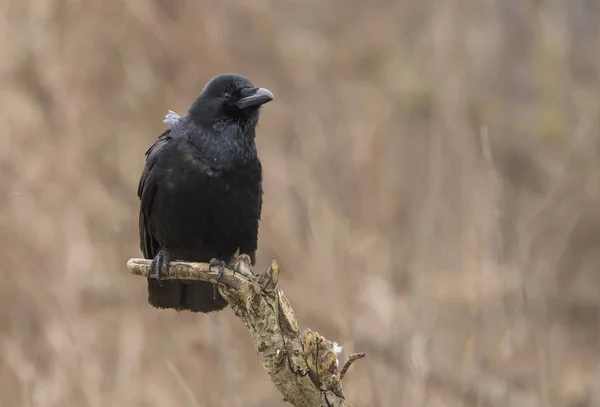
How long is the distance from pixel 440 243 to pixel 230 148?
479cm

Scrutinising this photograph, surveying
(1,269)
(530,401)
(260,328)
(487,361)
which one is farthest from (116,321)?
(260,328)

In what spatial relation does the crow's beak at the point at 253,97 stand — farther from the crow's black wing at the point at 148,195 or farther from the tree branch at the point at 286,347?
the tree branch at the point at 286,347

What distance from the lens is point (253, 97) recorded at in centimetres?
398

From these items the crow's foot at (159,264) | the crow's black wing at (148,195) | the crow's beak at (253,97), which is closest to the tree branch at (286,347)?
the crow's foot at (159,264)

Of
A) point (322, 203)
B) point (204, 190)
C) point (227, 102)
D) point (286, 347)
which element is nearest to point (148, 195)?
point (204, 190)

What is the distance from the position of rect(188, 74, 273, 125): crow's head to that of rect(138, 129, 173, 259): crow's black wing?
0.68 feet

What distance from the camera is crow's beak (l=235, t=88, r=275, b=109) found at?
396 cm

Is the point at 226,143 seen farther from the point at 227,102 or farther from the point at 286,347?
the point at 286,347

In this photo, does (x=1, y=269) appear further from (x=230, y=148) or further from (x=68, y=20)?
(x=230, y=148)

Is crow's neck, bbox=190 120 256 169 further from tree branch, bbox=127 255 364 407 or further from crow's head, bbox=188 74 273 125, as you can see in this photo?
tree branch, bbox=127 255 364 407

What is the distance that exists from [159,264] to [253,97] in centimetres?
90

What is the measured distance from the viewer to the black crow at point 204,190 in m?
3.82

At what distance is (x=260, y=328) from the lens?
3020mm

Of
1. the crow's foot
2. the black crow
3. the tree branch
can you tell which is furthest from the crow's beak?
the tree branch
